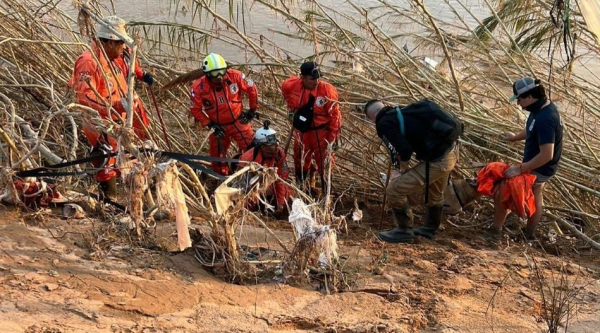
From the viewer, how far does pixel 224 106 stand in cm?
564

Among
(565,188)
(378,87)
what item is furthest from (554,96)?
(378,87)

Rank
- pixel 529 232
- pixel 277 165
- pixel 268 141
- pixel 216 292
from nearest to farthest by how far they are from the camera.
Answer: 1. pixel 216 292
2. pixel 529 232
3. pixel 268 141
4. pixel 277 165

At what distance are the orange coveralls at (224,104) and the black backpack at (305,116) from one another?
44 cm

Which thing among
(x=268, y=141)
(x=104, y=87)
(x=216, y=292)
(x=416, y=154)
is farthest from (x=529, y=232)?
(x=104, y=87)

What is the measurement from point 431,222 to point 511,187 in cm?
65

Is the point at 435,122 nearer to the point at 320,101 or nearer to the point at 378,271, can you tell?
the point at 378,271

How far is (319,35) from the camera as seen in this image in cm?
605

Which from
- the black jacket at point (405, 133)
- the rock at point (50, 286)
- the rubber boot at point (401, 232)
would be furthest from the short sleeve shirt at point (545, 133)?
the rock at point (50, 286)

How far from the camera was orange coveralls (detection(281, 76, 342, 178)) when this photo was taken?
5.50 metres

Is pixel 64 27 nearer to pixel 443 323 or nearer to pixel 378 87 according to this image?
pixel 378 87

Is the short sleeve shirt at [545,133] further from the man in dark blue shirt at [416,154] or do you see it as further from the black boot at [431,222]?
the black boot at [431,222]

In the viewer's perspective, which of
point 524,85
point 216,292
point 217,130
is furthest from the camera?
point 217,130

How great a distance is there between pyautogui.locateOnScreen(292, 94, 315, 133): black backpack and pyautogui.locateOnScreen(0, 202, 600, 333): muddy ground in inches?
68.3

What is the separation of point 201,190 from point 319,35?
3264 mm
